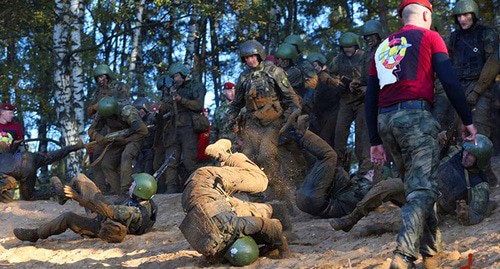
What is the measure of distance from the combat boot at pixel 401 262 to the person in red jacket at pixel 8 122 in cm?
1172

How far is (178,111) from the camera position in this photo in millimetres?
16062

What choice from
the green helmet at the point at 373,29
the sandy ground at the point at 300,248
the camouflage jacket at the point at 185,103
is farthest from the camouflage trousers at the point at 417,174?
the camouflage jacket at the point at 185,103

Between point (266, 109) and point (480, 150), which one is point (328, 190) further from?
point (480, 150)

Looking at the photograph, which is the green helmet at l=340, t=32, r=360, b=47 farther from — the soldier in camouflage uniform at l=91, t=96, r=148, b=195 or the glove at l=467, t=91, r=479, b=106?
the soldier in camouflage uniform at l=91, t=96, r=148, b=195

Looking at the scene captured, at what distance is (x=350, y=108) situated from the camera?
13.6m

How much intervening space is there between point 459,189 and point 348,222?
1.16 meters

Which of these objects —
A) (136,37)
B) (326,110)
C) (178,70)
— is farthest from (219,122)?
(136,37)

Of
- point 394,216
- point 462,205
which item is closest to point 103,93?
point 394,216

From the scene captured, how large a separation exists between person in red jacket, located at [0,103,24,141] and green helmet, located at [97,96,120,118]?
248 centimetres

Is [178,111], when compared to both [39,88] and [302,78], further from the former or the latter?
[39,88]

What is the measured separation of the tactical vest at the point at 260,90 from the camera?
12.4 metres

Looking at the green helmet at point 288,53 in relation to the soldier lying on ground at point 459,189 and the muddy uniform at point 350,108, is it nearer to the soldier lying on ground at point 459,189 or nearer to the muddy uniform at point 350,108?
the muddy uniform at point 350,108

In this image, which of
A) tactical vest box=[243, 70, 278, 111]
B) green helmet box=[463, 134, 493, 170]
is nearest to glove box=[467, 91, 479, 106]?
green helmet box=[463, 134, 493, 170]

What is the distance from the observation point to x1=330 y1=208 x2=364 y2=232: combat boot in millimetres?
9711
